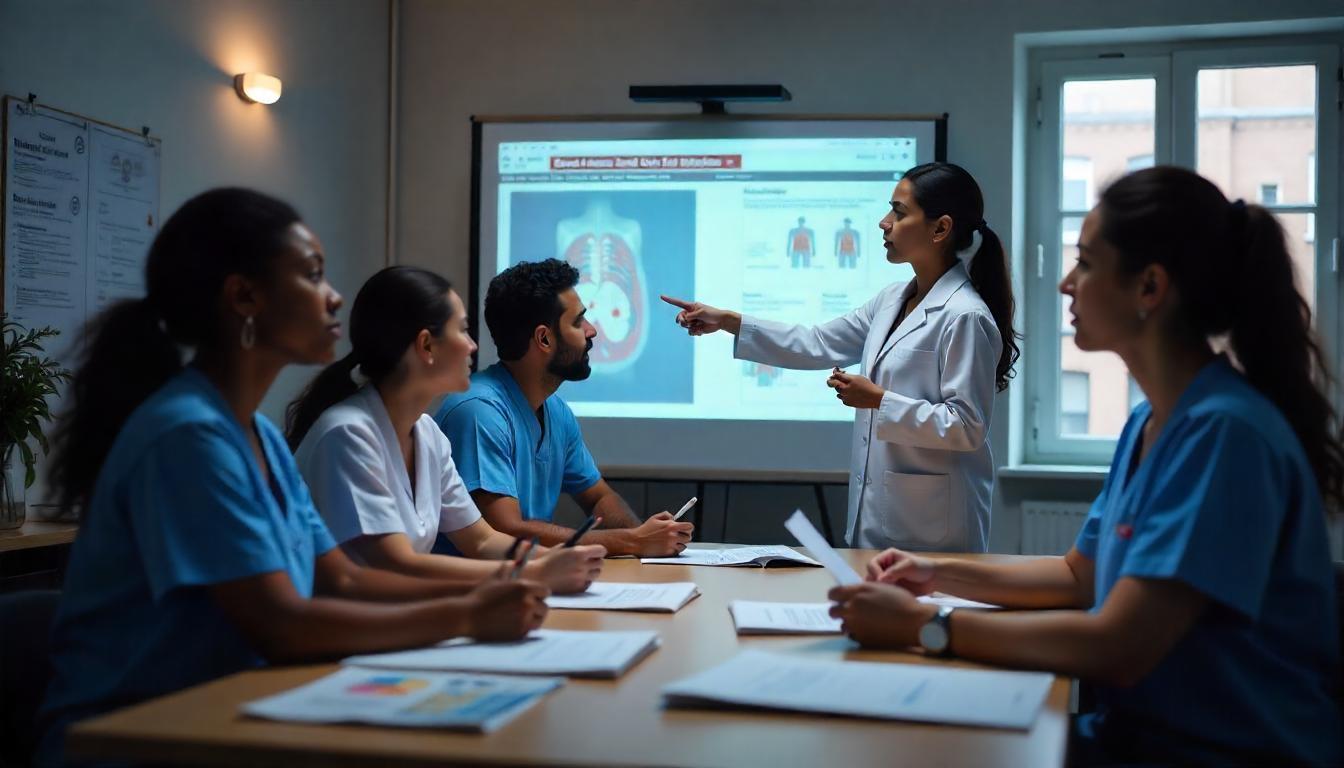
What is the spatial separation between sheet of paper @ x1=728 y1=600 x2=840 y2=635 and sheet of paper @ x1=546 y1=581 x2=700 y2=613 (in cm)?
9

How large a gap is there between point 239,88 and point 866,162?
6.94 feet

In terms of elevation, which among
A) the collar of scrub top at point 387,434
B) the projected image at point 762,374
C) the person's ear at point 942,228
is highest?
the person's ear at point 942,228

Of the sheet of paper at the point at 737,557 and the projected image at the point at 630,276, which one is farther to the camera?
the projected image at the point at 630,276

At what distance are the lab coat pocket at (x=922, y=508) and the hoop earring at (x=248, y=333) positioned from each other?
65.7 inches

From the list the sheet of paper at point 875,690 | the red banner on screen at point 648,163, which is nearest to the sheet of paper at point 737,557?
the sheet of paper at point 875,690

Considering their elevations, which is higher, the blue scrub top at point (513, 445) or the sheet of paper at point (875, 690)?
the blue scrub top at point (513, 445)

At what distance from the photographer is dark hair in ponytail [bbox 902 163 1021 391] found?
2.79m

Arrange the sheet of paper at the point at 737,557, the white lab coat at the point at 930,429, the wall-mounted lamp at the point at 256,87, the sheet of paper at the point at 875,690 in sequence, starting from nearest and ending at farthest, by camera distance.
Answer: the sheet of paper at the point at 875,690 < the sheet of paper at the point at 737,557 < the white lab coat at the point at 930,429 < the wall-mounted lamp at the point at 256,87

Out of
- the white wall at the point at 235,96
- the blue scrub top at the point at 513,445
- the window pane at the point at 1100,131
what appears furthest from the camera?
the window pane at the point at 1100,131

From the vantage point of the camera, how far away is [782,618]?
1671 mm

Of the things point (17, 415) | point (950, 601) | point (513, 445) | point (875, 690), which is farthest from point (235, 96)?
point (875, 690)

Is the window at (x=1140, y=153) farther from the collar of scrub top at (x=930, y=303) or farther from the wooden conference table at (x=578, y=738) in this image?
the wooden conference table at (x=578, y=738)

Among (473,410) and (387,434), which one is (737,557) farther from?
(387,434)

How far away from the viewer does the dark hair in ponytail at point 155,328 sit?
1.42 meters
